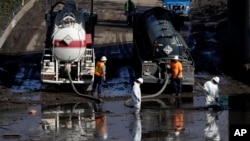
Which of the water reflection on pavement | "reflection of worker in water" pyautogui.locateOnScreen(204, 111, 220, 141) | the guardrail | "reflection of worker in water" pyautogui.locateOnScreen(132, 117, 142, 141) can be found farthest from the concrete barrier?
"reflection of worker in water" pyautogui.locateOnScreen(204, 111, 220, 141)

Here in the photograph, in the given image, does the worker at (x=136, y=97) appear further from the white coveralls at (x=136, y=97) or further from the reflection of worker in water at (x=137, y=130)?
the reflection of worker in water at (x=137, y=130)

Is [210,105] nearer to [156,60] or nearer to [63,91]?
[156,60]

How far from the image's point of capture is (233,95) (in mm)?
29219

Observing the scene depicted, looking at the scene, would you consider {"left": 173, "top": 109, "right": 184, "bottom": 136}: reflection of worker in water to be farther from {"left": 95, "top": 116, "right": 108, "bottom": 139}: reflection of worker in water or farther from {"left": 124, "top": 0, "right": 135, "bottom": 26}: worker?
{"left": 124, "top": 0, "right": 135, "bottom": 26}: worker

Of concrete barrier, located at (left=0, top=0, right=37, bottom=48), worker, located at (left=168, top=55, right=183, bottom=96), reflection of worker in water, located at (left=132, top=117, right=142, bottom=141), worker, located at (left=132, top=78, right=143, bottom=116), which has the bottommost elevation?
reflection of worker in water, located at (left=132, top=117, right=142, bottom=141)

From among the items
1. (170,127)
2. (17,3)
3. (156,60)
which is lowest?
(170,127)

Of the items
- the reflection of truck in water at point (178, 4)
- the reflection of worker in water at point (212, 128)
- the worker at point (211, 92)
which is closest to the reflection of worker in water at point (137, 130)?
the reflection of worker in water at point (212, 128)

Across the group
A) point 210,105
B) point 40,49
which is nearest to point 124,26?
point 40,49

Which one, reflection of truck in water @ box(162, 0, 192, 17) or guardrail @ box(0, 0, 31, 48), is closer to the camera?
guardrail @ box(0, 0, 31, 48)

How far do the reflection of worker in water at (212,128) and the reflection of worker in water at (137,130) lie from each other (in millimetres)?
2017

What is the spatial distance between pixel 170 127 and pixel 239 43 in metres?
14.5

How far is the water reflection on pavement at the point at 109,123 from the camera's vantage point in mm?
22248

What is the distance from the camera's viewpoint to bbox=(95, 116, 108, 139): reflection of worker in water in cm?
2241

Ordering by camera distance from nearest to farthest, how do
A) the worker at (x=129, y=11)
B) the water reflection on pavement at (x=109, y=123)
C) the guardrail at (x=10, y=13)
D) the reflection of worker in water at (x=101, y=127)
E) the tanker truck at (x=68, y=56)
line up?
the water reflection on pavement at (x=109, y=123)
the reflection of worker in water at (x=101, y=127)
the tanker truck at (x=68, y=56)
the worker at (x=129, y=11)
the guardrail at (x=10, y=13)
